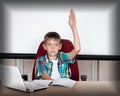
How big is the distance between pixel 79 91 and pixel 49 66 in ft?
2.00

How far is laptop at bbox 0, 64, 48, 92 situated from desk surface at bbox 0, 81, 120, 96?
0.08 ft

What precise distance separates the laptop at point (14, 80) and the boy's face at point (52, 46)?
0.52 meters

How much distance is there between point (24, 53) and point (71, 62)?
2.37ft

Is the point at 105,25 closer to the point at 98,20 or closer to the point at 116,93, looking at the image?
the point at 98,20

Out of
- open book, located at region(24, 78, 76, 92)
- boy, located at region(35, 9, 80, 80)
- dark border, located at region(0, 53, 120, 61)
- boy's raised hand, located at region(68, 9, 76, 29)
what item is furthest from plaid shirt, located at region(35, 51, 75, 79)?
dark border, located at region(0, 53, 120, 61)

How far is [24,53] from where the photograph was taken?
2.44 m

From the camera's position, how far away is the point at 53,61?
1.87 metres

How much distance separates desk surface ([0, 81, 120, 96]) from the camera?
1228 mm

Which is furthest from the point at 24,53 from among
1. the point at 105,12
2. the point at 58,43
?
the point at 105,12

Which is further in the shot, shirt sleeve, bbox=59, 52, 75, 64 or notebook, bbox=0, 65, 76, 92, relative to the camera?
shirt sleeve, bbox=59, 52, 75, 64

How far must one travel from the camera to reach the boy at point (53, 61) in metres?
1.84

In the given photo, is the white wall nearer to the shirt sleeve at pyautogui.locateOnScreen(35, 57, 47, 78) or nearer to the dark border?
the dark border

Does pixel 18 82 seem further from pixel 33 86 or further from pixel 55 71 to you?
pixel 55 71

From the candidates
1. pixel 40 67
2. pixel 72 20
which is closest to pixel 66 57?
pixel 40 67
